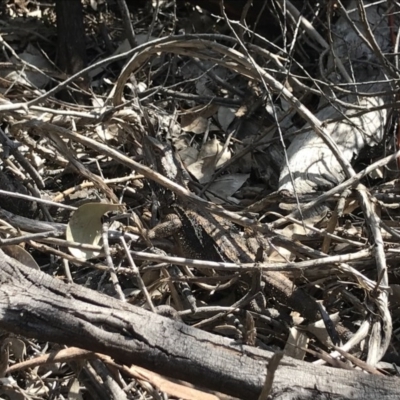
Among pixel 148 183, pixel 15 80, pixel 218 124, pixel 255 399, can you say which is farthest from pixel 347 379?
pixel 15 80

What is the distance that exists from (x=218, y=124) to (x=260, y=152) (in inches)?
13.5

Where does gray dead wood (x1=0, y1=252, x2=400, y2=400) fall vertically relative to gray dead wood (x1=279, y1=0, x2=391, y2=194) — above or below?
below

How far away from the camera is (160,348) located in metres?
1.88

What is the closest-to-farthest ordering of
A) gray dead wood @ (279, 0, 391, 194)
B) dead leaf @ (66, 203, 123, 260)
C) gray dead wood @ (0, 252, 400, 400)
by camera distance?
gray dead wood @ (0, 252, 400, 400), dead leaf @ (66, 203, 123, 260), gray dead wood @ (279, 0, 391, 194)

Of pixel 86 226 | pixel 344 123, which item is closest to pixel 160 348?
pixel 86 226

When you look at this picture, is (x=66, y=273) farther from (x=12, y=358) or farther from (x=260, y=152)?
(x=260, y=152)

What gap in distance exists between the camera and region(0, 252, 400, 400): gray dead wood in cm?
187

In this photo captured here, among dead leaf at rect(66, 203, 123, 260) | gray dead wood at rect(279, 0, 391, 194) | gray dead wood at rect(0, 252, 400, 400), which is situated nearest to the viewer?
gray dead wood at rect(0, 252, 400, 400)

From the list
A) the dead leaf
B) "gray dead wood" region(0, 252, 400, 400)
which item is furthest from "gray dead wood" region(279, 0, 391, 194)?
"gray dead wood" region(0, 252, 400, 400)

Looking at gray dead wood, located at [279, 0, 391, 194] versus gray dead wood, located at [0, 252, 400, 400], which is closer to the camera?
gray dead wood, located at [0, 252, 400, 400]

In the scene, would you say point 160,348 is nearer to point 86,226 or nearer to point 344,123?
point 86,226

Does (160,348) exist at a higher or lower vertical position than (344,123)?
lower

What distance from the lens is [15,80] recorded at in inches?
141

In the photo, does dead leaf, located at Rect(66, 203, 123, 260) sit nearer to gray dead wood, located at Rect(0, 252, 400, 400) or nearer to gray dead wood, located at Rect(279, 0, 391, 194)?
gray dead wood, located at Rect(0, 252, 400, 400)
